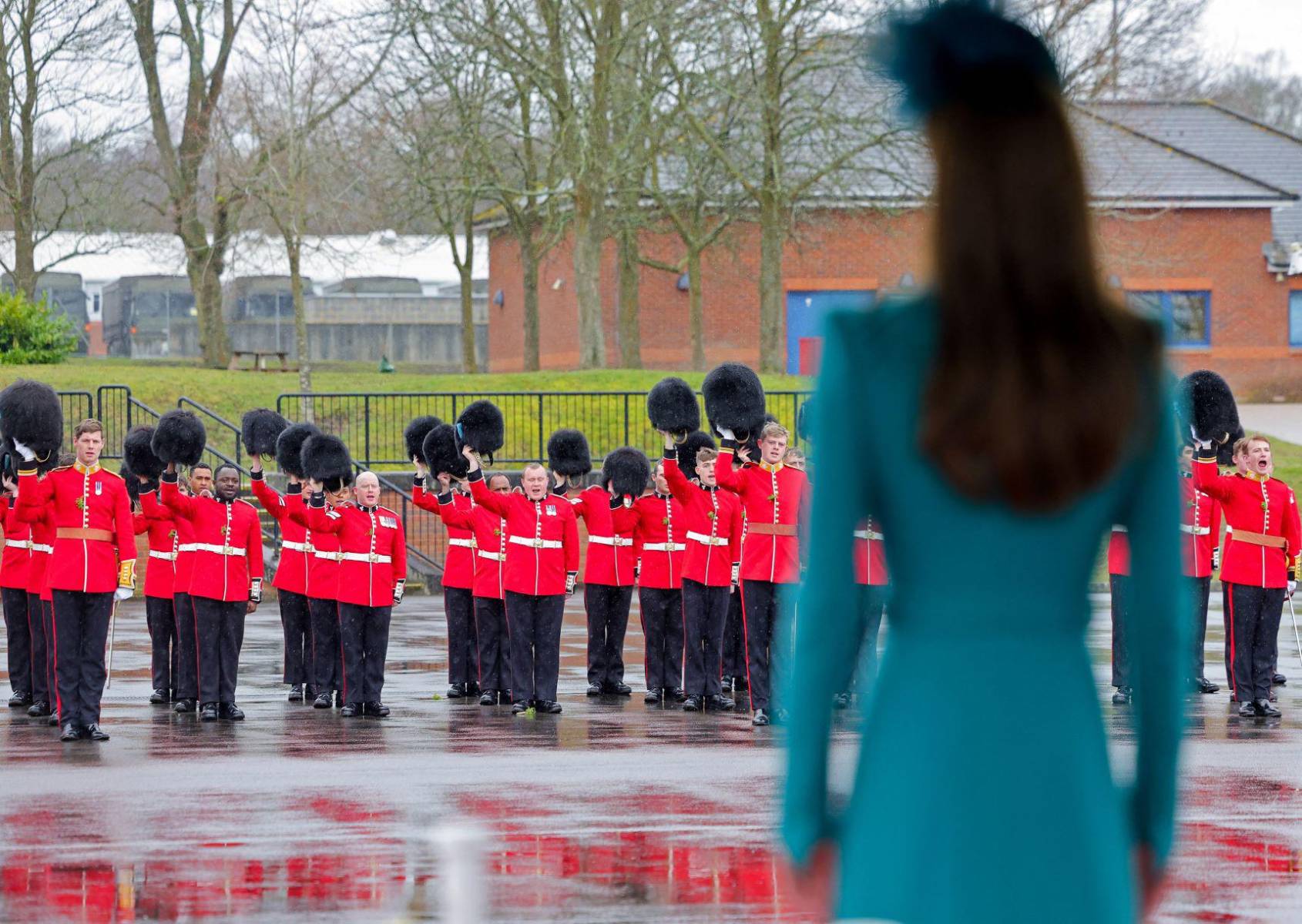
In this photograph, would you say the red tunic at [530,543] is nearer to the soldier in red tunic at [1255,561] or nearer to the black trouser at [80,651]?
the black trouser at [80,651]

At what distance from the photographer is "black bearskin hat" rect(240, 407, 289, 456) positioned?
1442cm

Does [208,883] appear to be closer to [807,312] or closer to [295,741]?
[295,741]

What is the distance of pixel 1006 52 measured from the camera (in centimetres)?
219

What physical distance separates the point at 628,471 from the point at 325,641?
230 centimetres

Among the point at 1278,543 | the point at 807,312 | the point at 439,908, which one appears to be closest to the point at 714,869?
the point at 439,908

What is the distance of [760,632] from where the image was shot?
11594 mm

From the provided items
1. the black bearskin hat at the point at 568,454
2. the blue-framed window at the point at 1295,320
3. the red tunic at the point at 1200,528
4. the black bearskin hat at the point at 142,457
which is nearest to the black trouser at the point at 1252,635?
the red tunic at the point at 1200,528

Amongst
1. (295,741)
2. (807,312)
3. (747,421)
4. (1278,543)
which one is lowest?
(295,741)

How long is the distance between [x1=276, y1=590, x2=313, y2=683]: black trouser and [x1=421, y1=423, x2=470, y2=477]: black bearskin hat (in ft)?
4.21

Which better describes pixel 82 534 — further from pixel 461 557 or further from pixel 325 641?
pixel 461 557

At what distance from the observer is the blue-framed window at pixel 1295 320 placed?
120ft

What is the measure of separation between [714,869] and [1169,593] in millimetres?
4731

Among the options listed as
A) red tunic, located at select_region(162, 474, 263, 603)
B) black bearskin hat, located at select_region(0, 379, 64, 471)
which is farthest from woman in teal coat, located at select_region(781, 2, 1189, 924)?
red tunic, located at select_region(162, 474, 263, 603)

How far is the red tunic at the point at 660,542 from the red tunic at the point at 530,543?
657 millimetres
